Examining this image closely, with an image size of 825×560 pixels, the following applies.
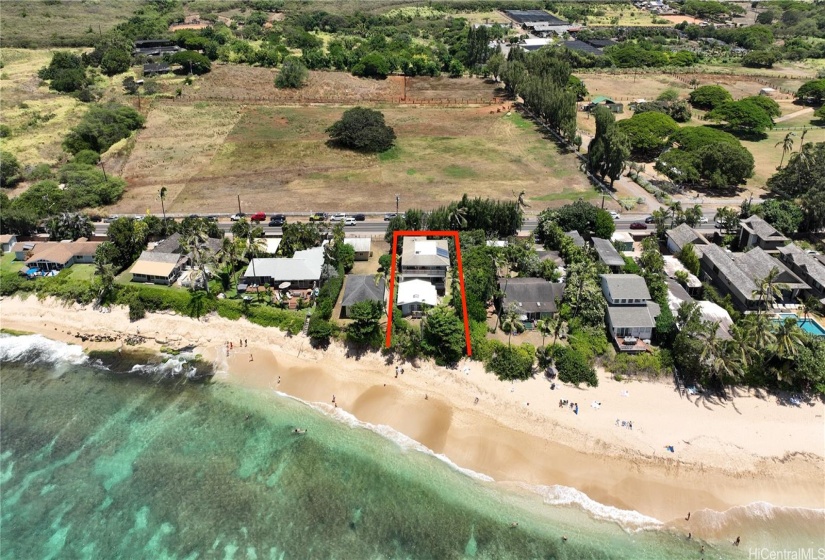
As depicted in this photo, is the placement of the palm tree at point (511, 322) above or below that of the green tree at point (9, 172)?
above

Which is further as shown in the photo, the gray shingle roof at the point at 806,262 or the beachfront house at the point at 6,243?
the beachfront house at the point at 6,243

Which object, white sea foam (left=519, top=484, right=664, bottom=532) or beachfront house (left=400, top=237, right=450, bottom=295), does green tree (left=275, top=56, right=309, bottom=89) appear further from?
white sea foam (left=519, top=484, right=664, bottom=532)

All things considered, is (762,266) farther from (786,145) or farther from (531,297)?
(786,145)

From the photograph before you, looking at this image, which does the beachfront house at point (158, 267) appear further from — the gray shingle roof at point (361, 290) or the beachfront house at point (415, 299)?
the beachfront house at point (415, 299)

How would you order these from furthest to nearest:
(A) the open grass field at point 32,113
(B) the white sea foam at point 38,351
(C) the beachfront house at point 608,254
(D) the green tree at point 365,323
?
(A) the open grass field at point 32,113
(C) the beachfront house at point 608,254
(B) the white sea foam at point 38,351
(D) the green tree at point 365,323

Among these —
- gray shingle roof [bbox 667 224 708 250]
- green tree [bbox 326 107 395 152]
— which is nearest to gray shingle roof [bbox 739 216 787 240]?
gray shingle roof [bbox 667 224 708 250]

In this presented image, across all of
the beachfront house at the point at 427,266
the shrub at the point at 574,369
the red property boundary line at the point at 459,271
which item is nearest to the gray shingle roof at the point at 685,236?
the shrub at the point at 574,369
